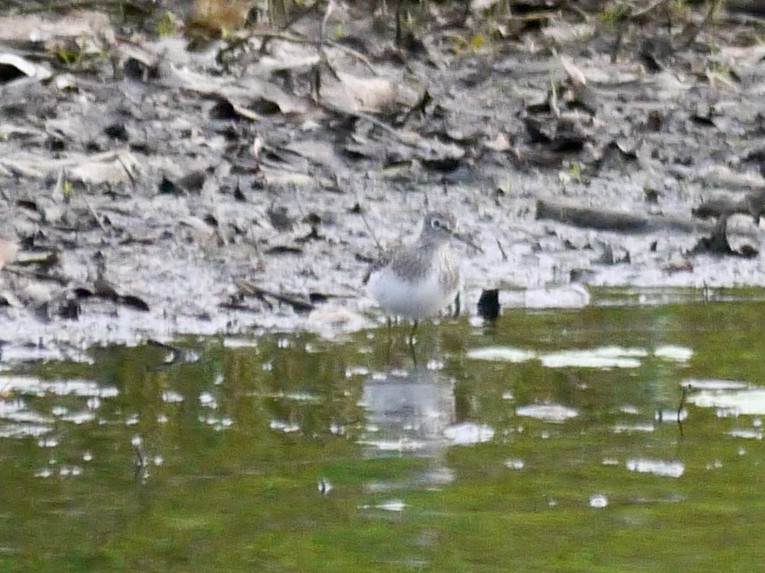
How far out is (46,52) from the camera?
9.99 metres

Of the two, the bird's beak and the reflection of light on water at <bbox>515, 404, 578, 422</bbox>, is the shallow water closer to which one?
the reflection of light on water at <bbox>515, 404, 578, 422</bbox>

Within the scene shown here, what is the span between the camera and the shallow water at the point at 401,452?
4320 millimetres


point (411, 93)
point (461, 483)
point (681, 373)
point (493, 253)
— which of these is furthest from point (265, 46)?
point (461, 483)

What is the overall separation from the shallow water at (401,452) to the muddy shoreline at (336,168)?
50 centimetres

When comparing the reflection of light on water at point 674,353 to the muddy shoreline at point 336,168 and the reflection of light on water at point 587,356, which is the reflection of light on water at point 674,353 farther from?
the muddy shoreline at point 336,168

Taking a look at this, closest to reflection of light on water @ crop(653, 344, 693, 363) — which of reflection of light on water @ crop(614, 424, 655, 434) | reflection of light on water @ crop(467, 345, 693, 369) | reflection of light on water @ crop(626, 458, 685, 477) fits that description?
reflection of light on water @ crop(467, 345, 693, 369)

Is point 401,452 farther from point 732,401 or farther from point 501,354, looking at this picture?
point 501,354

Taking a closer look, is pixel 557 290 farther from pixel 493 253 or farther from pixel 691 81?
pixel 691 81

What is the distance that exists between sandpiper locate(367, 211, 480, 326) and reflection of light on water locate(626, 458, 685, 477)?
1.80m

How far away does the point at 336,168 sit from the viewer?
363 inches

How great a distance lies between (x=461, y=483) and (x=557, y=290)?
272cm

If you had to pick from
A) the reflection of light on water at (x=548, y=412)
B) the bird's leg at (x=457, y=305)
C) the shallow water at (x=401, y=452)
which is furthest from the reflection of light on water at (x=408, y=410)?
the bird's leg at (x=457, y=305)

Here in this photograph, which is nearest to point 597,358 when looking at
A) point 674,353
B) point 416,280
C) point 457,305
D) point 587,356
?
point 587,356

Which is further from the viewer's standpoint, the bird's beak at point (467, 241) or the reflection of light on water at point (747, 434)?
the bird's beak at point (467, 241)
